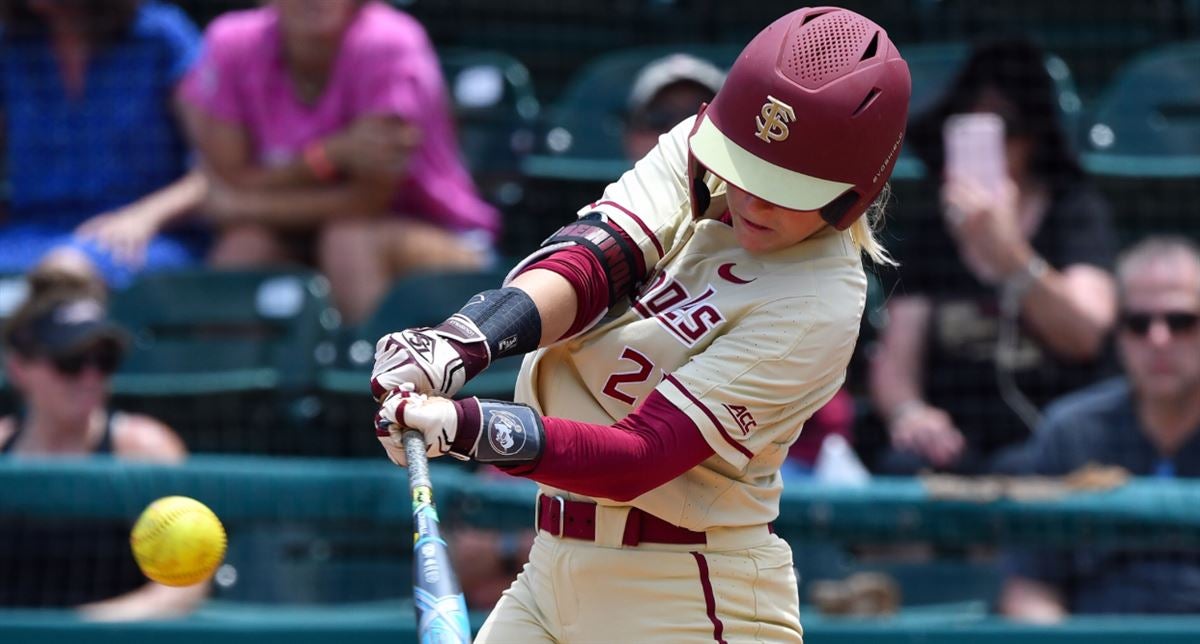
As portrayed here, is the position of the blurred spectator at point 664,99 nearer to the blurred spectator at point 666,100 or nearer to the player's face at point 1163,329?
the blurred spectator at point 666,100

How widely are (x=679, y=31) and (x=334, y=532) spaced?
99.1 inches

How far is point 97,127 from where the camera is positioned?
15.1ft

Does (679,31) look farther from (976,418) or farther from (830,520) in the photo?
(830,520)

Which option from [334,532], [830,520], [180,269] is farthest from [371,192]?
[830,520]

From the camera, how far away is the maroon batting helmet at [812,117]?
200cm

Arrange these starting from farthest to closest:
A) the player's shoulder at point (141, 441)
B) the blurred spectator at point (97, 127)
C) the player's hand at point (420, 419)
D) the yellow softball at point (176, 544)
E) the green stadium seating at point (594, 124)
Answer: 1. the green stadium seating at point (594, 124)
2. the blurred spectator at point (97, 127)
3. the player's shoulder at point (141, 441)
4. the yellow softball at point (176, 544)
5. the player's hand at point (420, 419)

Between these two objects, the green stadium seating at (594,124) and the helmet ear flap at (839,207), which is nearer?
the helmet ear flap at (839,207)

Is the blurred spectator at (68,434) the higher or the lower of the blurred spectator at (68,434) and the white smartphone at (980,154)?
the lower

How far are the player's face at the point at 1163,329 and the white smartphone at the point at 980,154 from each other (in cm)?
47

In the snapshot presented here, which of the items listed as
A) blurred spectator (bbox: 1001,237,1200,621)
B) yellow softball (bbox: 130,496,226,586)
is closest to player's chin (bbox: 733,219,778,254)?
yellow softball (bbox: 130,496,226,586)

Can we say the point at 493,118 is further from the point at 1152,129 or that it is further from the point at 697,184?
the point at 697,184

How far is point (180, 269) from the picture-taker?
4.36 meters

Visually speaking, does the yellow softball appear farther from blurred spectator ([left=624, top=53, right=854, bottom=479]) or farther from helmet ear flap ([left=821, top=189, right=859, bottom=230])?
blurred spectator ([left=624, top=53, right=854, bottom=479])

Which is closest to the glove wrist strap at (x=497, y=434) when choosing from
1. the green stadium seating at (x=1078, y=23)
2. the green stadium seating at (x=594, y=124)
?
the green stadium seating at (x=594, y=124)
